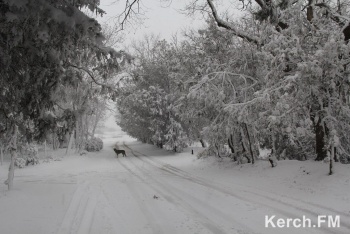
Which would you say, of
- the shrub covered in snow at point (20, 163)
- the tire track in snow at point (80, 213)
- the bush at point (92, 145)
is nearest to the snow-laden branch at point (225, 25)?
the tire track in snow at point (80, 213)

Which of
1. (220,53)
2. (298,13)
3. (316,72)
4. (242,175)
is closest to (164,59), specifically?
(220,53)

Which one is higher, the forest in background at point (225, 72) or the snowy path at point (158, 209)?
the forest in background at point (225, 72)

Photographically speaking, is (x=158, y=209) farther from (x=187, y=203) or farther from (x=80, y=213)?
(x=80, y=213)

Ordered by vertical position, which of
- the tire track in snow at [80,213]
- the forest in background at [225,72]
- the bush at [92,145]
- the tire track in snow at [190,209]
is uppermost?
the forest in background at [225,72]

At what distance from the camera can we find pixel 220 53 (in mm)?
17547

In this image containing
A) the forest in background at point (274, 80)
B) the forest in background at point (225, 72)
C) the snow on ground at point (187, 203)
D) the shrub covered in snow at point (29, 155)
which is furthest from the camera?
the shrub covered in snow at point (29, 155)

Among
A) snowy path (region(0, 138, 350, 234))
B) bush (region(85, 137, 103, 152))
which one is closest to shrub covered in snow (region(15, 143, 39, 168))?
snowy path (region(0, 138, 350, 234))

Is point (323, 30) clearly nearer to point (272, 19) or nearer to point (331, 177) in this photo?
point (272, 19)

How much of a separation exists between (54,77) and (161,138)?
24.0 meters

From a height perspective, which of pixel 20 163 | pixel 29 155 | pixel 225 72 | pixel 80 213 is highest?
pixel 225 72

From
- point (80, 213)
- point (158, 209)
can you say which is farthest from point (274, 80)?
point (80, 213)

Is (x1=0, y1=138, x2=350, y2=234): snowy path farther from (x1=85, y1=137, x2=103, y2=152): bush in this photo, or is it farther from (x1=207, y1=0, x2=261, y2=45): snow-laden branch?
(x1=85, y1=137, x2=103, y2=152): bush

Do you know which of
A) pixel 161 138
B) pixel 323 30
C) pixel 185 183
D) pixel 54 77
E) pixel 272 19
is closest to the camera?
pixel 54 77

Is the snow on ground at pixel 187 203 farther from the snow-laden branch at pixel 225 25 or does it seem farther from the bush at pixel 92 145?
the bush at pixel 92 145
